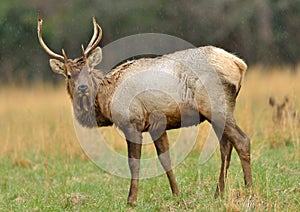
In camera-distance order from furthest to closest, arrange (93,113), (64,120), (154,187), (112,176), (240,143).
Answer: (64,120), (112,176), (154,187), (93,113), (240,143)

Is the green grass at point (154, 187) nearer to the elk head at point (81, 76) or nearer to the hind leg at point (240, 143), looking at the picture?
the hind leg at point (240, 143)

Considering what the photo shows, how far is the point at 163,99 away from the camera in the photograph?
8.17m

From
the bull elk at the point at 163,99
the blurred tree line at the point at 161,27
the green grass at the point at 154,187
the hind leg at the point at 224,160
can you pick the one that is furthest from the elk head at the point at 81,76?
the blurred tree line at the point at 161,27

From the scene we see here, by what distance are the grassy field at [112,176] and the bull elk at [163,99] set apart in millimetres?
432

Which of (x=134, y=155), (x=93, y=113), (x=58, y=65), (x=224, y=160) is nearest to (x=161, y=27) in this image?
(x=58, y=65)

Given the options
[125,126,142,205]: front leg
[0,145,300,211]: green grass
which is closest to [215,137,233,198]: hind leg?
[0,145,300,211]: green grass

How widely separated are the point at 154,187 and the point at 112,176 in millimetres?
1599

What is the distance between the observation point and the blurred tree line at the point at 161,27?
71.8ft

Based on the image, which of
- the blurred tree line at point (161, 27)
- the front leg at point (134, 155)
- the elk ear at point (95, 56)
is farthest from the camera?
the blurred tree line at point (161, 27)

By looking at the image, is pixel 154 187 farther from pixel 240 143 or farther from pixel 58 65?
pixel 58 65

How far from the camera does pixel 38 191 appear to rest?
9.34m

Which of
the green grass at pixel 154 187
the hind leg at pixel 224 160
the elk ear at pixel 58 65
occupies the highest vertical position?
the elk ear at pixel 58 65

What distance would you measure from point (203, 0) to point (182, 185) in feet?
45.6

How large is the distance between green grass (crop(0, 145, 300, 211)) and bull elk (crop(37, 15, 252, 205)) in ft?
1.08
